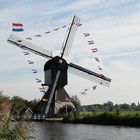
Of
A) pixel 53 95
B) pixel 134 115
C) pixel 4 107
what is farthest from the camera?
pixel 53 95

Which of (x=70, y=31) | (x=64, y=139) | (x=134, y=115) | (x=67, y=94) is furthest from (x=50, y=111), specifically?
(x=64, y=139)

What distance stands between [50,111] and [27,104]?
13352mm

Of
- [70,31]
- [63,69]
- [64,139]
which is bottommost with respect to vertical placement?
[64,139]

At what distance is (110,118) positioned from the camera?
47.8 metres

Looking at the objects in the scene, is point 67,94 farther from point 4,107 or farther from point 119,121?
point 4,107

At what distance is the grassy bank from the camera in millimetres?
44219

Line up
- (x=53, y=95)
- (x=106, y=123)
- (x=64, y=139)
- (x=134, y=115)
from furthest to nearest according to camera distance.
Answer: (x=53, y=95) → (x=106, y=123) → (x=134, y=115) → (x=64, y=139)

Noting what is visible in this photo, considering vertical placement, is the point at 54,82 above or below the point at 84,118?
above

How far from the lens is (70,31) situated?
5278 centimetres

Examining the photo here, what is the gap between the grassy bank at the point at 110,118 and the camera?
145 ft

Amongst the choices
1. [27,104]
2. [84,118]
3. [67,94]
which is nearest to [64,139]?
[84,118]

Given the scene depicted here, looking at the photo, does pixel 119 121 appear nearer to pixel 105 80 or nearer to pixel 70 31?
pixel 105 80

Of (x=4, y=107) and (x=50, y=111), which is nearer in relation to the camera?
(x=4, y=107)

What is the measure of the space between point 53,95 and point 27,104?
630 inches
